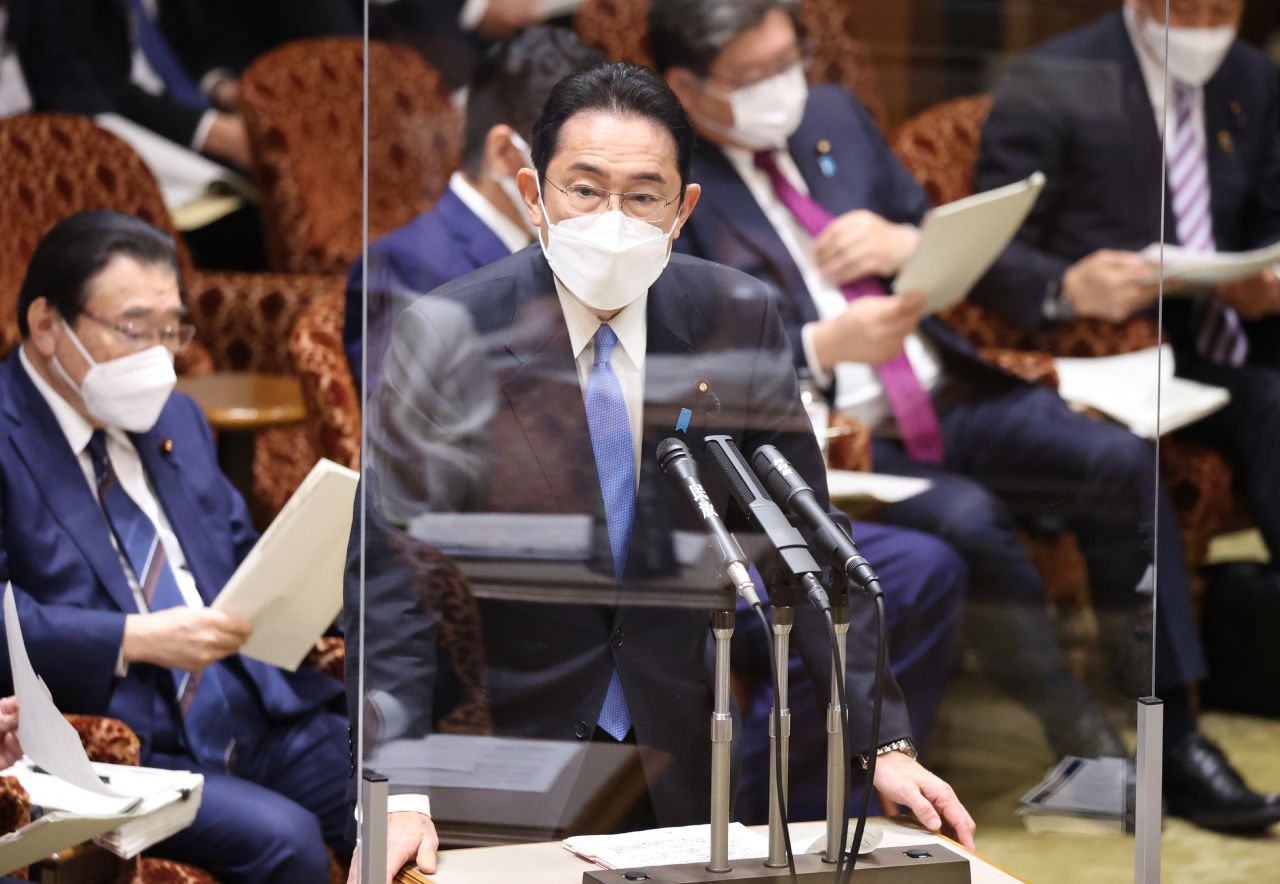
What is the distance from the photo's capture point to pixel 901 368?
2637 mm

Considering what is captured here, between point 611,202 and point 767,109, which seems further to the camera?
point 767,109

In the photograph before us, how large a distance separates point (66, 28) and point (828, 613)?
363cm

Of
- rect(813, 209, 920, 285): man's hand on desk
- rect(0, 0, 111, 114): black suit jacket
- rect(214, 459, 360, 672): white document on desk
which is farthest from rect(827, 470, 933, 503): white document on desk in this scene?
rect(0, 0, 111, 114): black suit jacket

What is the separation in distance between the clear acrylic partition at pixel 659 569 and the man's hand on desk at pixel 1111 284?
3.1 inches

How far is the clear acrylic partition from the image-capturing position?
1634 millimetres

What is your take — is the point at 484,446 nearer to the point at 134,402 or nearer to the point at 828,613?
the point at 828,613

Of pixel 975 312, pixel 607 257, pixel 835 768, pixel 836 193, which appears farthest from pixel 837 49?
pixel 835 768

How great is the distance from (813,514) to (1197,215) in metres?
2.24

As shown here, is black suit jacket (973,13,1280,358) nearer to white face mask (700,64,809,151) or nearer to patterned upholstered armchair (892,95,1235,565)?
patterned upholstered armchair (892,95,1235,565)

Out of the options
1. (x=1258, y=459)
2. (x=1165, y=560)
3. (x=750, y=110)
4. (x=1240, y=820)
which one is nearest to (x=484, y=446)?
(x=750, y=110)

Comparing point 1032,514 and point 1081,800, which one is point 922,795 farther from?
point 1032,514

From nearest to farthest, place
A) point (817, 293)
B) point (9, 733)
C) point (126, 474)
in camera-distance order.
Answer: point (9, 733) → point (817, 293) → point (126, 474)

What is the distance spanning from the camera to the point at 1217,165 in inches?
142

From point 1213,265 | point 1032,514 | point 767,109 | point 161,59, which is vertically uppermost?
point 161,59
